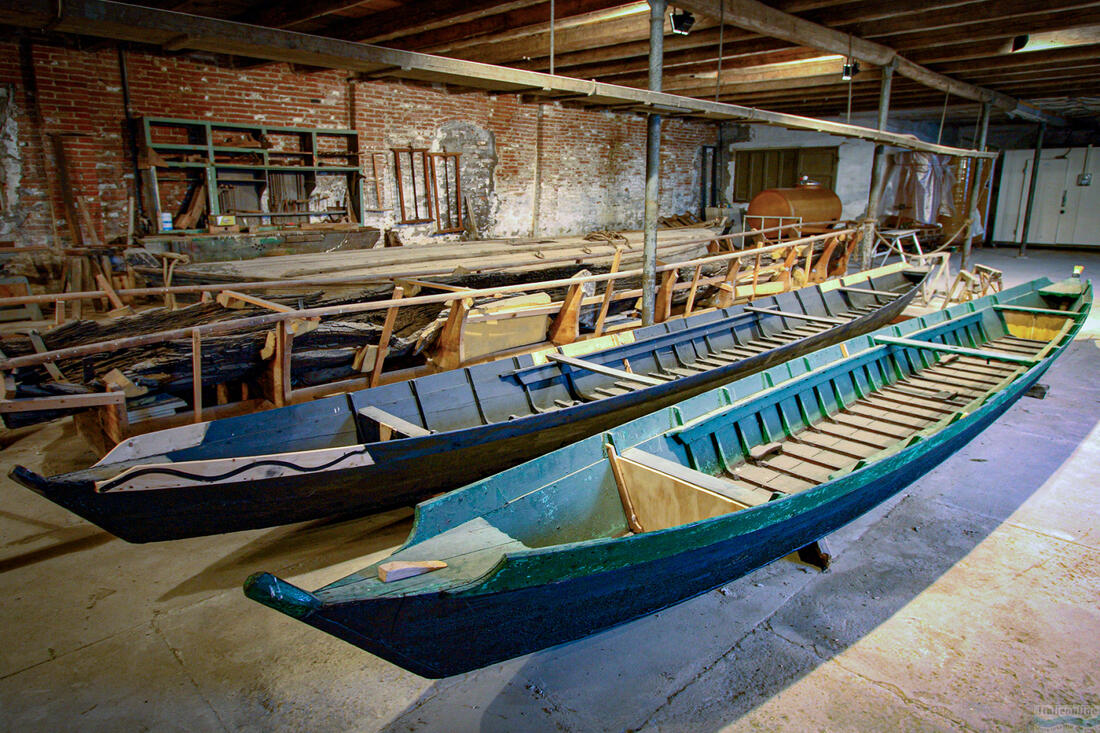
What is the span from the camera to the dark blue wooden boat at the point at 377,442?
3.12m

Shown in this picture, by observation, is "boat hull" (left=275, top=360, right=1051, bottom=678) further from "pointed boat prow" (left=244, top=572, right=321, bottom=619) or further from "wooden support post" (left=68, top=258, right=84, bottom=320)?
"wooden support post" (left=68, top=258, right=84, bottom=320)

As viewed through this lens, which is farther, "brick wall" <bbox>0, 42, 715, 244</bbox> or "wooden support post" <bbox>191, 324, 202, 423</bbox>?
"brick wall" <bbox>0, 42, 715, 244</bbox>

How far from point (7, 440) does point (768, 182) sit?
56.2 feet

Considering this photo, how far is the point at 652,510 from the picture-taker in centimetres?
330

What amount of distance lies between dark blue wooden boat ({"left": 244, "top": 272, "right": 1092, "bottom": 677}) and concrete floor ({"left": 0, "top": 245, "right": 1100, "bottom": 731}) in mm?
375

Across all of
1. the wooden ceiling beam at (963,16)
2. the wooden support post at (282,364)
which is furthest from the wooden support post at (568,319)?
the wooden ceiling beam at (963,16)

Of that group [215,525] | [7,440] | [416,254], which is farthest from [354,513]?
[416,254]

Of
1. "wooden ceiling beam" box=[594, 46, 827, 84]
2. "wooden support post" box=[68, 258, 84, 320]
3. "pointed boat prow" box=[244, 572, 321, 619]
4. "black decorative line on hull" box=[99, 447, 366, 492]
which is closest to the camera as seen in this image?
"pointed boat prow" box=[244, 572, 321, 619]

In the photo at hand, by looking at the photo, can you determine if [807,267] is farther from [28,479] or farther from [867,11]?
[28,479]

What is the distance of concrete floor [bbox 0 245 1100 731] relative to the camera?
266 cm

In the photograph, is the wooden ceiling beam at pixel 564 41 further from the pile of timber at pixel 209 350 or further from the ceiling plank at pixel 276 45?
the pile of timber at pixel 209 350

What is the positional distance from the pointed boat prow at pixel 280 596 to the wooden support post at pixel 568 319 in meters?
4.90

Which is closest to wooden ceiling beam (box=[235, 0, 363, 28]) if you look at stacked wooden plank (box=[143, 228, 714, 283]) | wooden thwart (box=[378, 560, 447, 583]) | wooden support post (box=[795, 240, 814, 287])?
stacked wooden plank (box=[143, 228, 714, 283])

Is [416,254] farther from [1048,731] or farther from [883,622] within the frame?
[1048,731]
